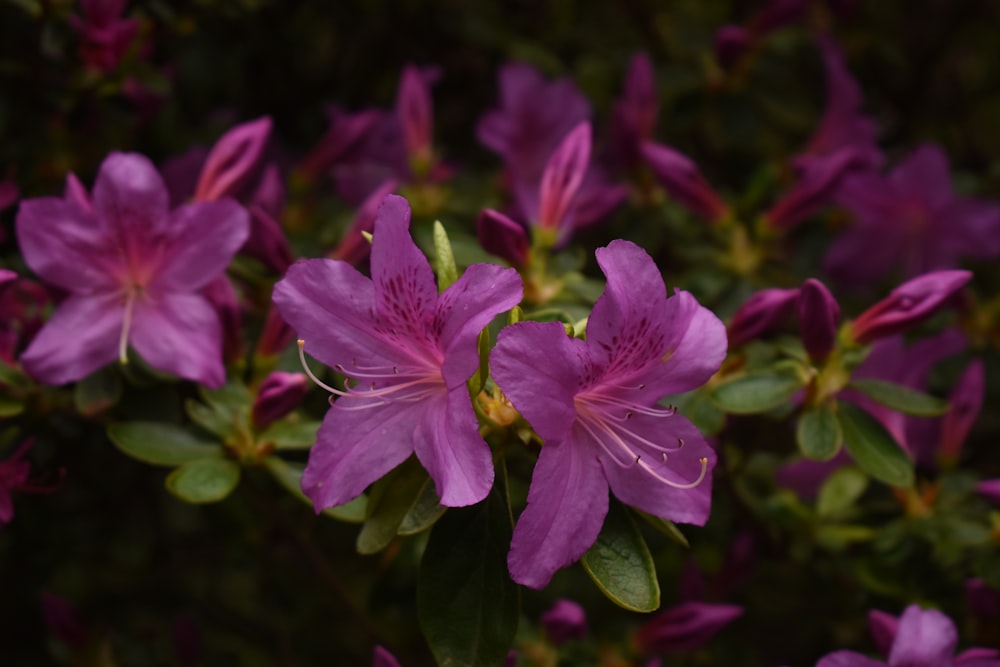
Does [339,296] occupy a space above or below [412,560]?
above

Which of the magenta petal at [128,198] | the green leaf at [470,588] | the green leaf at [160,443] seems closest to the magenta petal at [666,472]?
the green leaf at [470,588]

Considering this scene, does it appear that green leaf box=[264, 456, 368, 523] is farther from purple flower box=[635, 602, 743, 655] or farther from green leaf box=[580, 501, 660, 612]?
purple flower box=[635, 602, 743, 655]

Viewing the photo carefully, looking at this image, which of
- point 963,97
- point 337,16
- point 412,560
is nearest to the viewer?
point 412,560

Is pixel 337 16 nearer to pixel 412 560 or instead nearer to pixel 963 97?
pixel 412 560

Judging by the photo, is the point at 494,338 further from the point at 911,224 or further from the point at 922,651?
the point at 911,224

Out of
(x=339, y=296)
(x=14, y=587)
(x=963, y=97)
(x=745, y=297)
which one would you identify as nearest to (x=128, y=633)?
(x=14, y=587)

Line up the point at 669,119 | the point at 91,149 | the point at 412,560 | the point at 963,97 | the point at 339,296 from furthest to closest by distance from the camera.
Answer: the point at 963,97 → the point at 669,119 → the point at 91,149 → the point at 412,560 → the point at 339,296

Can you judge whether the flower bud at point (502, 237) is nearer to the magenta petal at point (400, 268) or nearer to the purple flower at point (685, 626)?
the magenta petal at point (400, 268)

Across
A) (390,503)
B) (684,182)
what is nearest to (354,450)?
(390,503)
